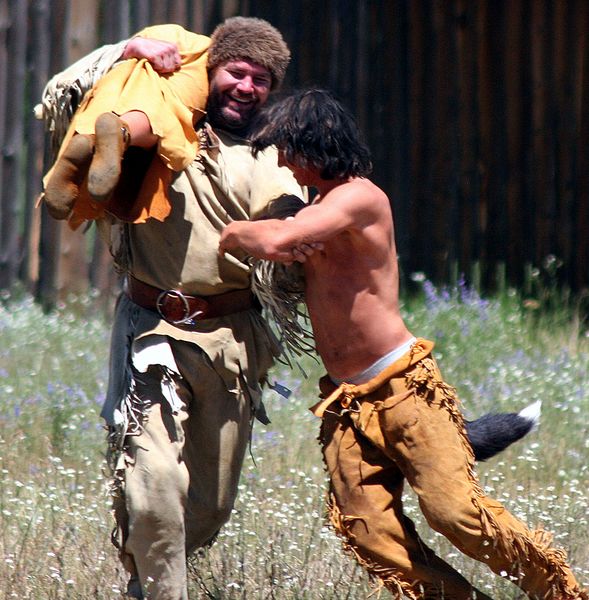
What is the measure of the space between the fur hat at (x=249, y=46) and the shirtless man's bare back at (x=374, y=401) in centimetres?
36

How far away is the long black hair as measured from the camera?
4.09 m

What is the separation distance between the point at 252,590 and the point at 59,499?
4.15ft

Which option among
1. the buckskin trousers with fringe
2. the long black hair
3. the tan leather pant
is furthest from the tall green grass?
the long black hair

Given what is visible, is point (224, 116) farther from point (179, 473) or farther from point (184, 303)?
point (179, 473)

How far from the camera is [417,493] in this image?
4.01 m

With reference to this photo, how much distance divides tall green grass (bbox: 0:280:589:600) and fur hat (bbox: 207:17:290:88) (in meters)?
1.72

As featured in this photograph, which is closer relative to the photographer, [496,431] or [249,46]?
[496,431]

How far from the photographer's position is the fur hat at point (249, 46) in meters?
4.45

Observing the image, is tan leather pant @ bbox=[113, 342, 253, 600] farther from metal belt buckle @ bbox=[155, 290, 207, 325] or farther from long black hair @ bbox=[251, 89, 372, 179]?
long black hair @ bbox=[251, 89, 372, 179]

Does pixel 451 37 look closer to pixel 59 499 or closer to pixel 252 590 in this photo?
pixel 59 499

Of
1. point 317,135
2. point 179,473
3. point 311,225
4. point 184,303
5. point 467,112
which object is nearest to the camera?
point 311,225

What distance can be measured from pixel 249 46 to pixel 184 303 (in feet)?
2.83

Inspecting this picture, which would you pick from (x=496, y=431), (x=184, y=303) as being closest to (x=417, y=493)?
(x=496, y=431)

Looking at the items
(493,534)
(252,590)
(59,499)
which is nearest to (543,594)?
(493,534)
